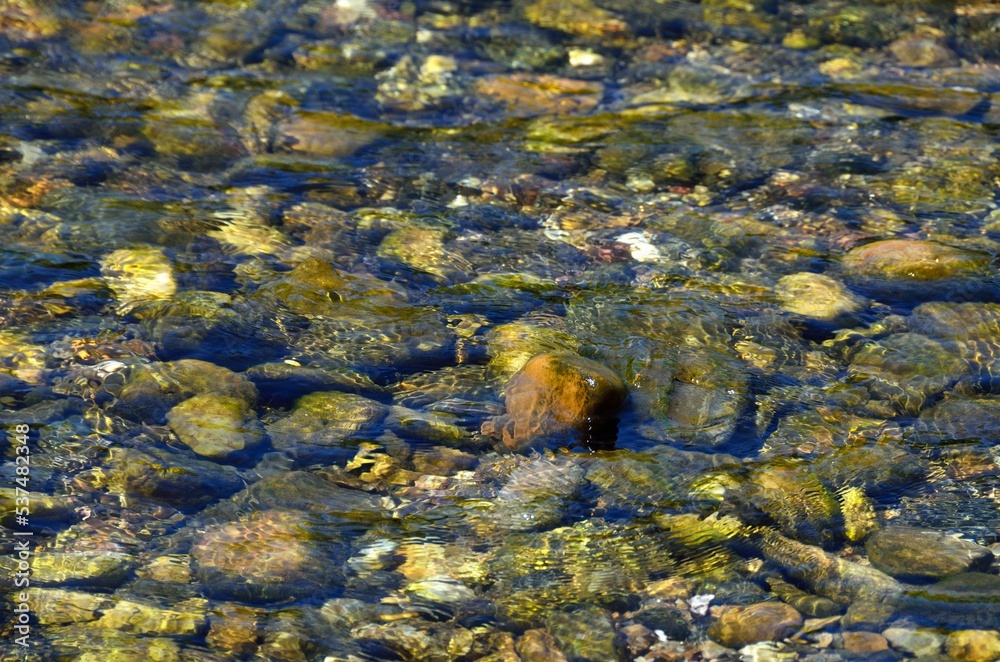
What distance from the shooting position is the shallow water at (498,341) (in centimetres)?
341

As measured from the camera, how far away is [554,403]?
4.06 metres

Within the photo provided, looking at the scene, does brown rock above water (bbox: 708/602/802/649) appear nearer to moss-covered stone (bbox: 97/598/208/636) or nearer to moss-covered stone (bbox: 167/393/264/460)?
moss-covered stone (bbox: 97/598/208/636)

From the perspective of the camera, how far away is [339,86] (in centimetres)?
703

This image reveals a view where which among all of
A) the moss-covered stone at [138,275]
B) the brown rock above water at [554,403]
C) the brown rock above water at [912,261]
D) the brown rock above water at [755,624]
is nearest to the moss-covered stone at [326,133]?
the moss-covered stone at [138,275]

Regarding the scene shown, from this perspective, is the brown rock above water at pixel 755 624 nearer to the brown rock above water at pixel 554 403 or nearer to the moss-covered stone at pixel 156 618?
the brown rock above water at pixel 554 403

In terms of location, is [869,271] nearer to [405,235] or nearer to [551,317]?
[551,317]

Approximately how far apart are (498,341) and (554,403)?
0.65 m

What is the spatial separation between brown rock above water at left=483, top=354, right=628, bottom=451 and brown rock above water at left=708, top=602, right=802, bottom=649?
1010 mm

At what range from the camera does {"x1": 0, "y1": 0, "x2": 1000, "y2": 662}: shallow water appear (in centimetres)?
341

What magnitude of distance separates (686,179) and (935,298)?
1.68m

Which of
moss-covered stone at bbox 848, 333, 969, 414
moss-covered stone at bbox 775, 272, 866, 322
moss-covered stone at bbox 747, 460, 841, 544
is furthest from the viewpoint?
moss-covered stone at bbox 775, 272, 866, 322

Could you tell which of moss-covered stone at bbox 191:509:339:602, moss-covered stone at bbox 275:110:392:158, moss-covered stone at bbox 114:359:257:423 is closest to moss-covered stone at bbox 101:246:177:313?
moss-covered stone at bbox 114:359:257:423

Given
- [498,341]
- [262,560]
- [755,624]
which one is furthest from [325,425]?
[755,624]

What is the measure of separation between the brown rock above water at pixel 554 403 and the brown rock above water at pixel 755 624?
101cm
